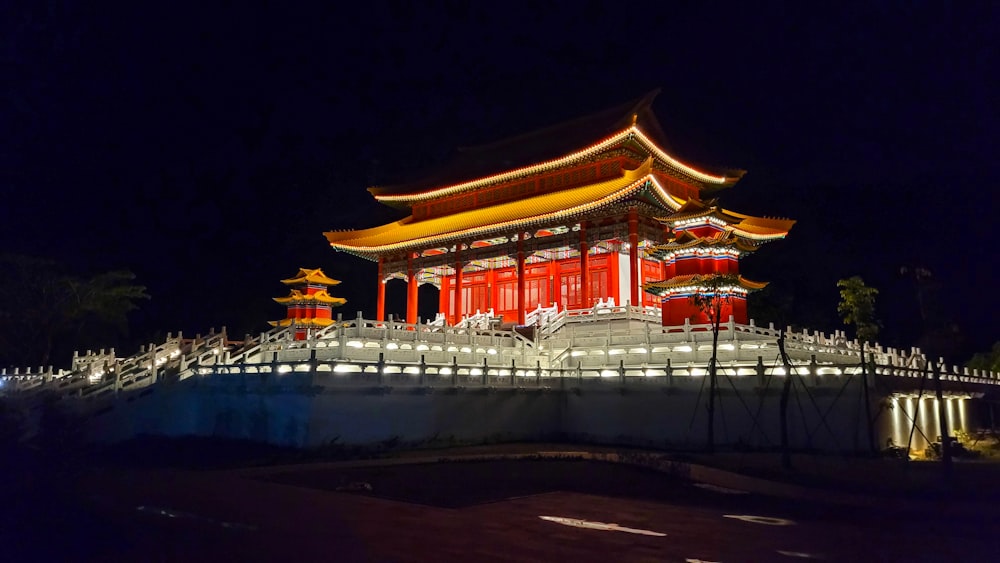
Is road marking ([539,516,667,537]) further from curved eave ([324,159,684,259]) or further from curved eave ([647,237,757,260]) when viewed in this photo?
curved eave ([324,159,684,259])

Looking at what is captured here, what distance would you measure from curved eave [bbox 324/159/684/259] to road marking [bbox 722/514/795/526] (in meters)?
21.0

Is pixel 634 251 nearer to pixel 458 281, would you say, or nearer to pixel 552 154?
pixel 552 154

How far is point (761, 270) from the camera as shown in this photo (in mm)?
63750

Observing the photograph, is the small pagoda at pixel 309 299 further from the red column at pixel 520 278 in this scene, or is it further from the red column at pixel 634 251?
the red column at pixel 634 251

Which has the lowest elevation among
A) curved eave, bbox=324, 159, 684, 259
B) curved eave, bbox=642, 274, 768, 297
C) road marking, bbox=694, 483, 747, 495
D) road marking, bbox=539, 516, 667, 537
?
road marking, bbox=694, 483, 747, 495

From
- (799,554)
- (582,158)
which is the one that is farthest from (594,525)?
(582,158)

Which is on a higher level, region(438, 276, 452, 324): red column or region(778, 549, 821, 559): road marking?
region(438, 276, 452, 324): red column

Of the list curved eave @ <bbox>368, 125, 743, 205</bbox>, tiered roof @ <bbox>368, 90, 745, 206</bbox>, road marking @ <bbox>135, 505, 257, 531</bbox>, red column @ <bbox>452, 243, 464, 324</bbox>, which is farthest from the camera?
red column @ <bbox>452, 243, 464, 324</bbox>

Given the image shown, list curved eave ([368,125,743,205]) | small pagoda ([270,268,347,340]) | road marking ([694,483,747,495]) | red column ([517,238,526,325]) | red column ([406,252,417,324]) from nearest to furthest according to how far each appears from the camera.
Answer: road marking ([694,483,747,495])
curved eave ([368,125,743,205])
red column ([517,238,526,325])
red column ([406,252,417,324])
small pagoda ([270,268,347,340])

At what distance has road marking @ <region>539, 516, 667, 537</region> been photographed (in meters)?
10.5

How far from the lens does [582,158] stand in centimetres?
3650

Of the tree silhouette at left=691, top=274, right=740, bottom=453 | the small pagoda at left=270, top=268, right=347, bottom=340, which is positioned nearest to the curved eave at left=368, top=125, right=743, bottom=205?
the small pagoda at left=270, top=268, right=347, bottom=340

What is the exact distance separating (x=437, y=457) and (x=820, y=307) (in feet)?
167

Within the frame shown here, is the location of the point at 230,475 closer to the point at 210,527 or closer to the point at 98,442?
the point at 210,527
